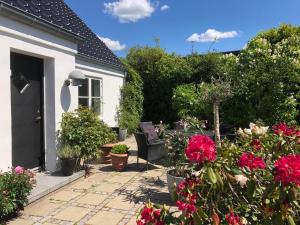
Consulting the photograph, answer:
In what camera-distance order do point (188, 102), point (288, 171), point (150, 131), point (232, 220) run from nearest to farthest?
point (288, 171) → point (232, 220) → point (150, 131) → point (188, 102)

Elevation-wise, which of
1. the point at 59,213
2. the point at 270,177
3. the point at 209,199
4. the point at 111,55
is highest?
the point at 111,55

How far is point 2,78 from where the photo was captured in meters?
5.67

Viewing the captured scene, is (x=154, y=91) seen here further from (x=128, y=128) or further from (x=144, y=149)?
(x=144, y=149)

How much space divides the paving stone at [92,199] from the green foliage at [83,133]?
1399 millimetres

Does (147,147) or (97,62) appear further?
(97,62)

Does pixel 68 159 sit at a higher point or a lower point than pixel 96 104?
lower

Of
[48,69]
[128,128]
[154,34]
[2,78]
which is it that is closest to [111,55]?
[128,128]

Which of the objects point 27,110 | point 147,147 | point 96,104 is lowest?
point 147,147

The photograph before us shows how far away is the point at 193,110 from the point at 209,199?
10463mm

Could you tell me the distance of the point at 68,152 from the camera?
6938 millimetres

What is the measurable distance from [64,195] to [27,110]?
200cm

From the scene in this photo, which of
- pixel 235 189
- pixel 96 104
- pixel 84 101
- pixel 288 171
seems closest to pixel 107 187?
pixel 235 189

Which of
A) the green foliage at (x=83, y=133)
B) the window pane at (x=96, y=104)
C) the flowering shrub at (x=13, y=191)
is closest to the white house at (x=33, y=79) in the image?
the green foliage at (x=83, y=133)

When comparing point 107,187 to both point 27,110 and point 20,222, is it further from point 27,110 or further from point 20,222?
point 27,110
